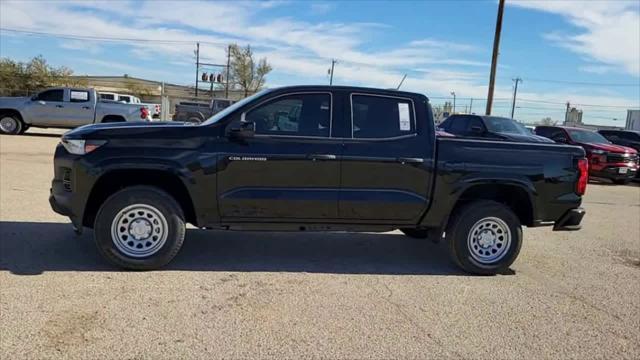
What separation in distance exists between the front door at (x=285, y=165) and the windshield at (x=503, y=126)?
1079cm

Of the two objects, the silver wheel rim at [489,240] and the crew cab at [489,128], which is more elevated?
the crew cab at [489,128]

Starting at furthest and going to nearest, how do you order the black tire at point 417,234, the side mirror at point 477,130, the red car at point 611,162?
the red car at point 611,162, the side mirror at point 477,130, the black tire at point 417,234

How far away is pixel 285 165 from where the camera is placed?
5336 mm

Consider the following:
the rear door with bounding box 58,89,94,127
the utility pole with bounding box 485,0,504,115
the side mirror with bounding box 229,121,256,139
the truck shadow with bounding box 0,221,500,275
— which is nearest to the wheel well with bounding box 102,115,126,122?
the rear door with bounding box 58,89,94,127

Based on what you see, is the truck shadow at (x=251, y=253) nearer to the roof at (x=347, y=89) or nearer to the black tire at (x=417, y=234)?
the black tire at (x=417, y=234)

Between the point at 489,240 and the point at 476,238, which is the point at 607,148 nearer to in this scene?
the point at 489,240

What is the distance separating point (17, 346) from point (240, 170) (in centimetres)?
241

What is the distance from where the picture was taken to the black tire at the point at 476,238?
5.73 m

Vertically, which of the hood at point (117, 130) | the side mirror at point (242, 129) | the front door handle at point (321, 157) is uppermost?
the side mirror at point (242, 129)

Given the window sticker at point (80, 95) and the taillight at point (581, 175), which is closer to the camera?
the taillight at point (581, 175)

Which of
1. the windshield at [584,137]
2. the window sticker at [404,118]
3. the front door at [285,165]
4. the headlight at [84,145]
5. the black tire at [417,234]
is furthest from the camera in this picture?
the windshield at [584,137]

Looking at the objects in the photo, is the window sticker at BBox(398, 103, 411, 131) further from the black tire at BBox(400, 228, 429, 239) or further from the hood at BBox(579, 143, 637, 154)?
the hood at BBox(579, 143, 637, 154)

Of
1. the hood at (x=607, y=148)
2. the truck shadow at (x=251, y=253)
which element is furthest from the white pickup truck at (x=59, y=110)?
the hood at (x=607, y=148)

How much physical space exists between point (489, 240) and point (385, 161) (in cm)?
148
